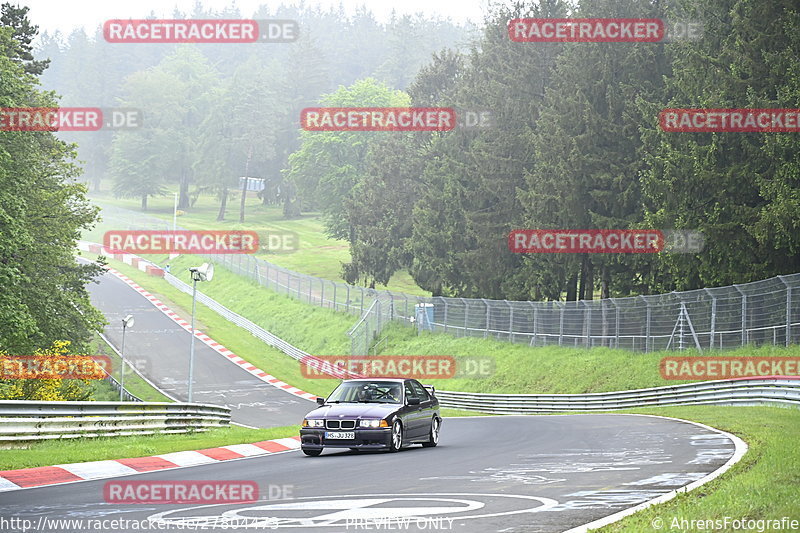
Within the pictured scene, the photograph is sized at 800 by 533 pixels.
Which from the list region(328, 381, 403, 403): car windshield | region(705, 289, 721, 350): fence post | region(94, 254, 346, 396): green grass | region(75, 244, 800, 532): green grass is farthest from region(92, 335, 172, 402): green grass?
region(328, 381, 403, 403): car windshield

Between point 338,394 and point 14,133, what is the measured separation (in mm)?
19176

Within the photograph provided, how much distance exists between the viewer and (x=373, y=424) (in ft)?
54.1

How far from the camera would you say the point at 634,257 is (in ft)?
132

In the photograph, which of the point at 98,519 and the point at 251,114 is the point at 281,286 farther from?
the point at 251,114

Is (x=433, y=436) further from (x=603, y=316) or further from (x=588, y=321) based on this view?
(x=588, y=321)

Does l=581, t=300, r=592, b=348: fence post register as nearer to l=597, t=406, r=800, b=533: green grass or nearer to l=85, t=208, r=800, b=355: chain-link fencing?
l=85, t=208, r=800, b=355: chain-link fencing

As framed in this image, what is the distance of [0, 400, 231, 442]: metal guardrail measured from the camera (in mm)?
16312

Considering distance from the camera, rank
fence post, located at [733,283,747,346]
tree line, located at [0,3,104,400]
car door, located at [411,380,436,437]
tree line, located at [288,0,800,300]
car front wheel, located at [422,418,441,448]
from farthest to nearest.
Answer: tree line, located at [288,0,800,300]
fence post, located at [733,283,747,346]
tree line, located at [0,3,104,400]
car front wheel, located at [422,418,441,448]
car door, located at [411,380,436,437]

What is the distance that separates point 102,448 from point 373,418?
178 inches

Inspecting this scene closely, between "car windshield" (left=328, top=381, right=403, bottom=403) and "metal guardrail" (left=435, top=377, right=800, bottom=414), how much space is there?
1080 centimetres

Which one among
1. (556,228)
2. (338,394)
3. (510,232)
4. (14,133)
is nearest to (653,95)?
(556,228)

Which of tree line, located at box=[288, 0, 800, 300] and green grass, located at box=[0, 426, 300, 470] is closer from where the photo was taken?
green grass, located at box=[0, 426, 300, 470]

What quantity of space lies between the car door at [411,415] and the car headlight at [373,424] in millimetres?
913

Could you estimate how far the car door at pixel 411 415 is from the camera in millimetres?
17453
